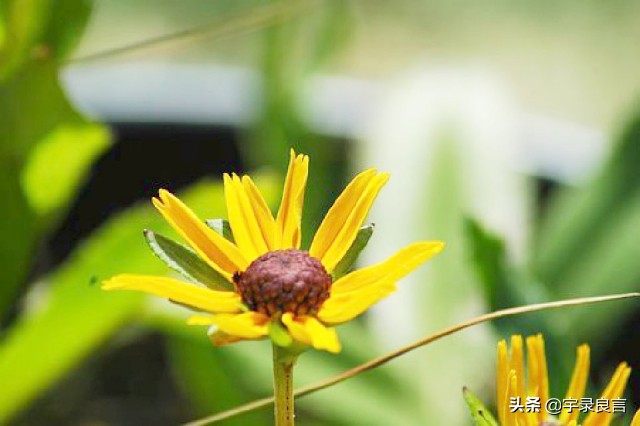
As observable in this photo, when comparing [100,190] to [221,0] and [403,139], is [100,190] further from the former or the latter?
[221,0]

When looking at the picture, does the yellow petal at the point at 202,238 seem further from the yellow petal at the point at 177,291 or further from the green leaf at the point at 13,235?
the green leaf at the point at 13,235

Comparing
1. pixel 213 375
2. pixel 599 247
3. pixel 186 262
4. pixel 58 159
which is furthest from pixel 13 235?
pixel 599 247

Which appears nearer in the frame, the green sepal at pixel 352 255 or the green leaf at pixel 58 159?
the green sepal at pixel 352 255

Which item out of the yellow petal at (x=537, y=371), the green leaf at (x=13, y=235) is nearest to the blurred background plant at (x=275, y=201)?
the green leaf at (x=13, y=235)

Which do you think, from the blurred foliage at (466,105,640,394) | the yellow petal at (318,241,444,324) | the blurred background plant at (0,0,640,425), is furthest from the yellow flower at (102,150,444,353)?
the blurred foliage at (466,105,640,394)

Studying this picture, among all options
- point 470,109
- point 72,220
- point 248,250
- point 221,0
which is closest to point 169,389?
point 72,220

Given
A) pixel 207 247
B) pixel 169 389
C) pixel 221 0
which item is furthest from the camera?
pixel 221 0

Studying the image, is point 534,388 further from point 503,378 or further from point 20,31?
point 20,31
